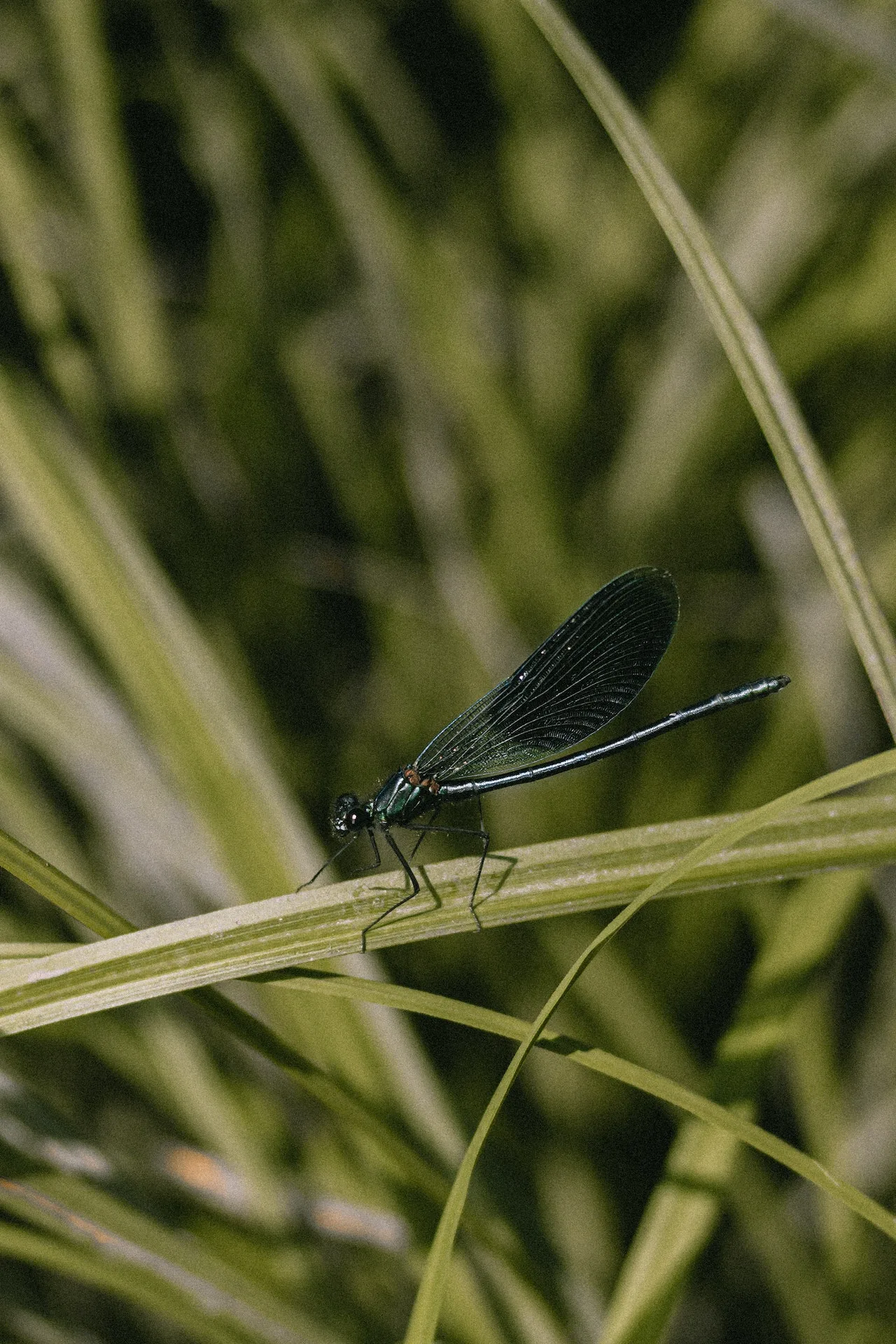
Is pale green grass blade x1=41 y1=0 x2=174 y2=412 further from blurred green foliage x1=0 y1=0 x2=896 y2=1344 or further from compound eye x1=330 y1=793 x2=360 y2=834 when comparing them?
compound eye x1=330 y1=793 x2=360 y2=834

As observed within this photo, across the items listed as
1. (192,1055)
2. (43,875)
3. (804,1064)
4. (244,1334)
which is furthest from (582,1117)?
(43,875)

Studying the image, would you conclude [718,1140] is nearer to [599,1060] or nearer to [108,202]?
[599,1060]

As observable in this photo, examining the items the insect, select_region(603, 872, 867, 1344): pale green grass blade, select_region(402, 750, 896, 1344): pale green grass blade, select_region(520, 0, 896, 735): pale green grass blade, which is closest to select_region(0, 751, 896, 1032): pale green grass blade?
select_region(402, 750, 896, 1344): pale green grass blade

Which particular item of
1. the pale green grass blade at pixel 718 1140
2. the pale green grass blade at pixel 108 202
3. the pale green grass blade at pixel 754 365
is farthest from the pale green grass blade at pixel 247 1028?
the pale green grass blade at pixel 108 202

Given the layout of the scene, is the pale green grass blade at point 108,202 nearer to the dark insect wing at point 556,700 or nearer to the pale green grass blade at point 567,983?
the dark insect wing at point 556,700

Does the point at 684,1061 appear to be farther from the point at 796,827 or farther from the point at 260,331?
the point at 260,331
